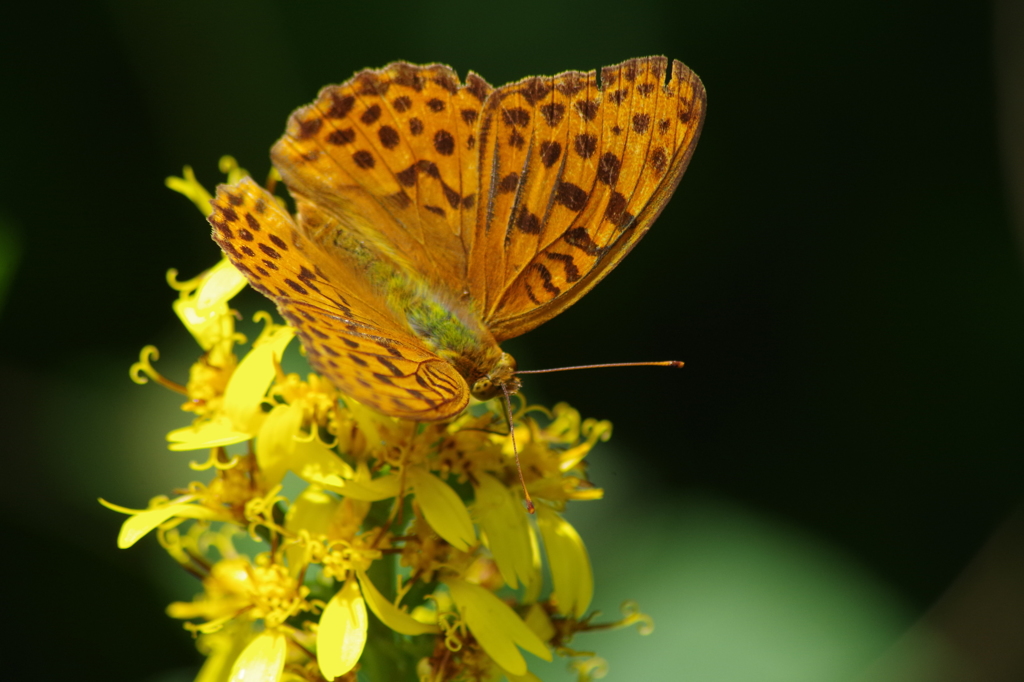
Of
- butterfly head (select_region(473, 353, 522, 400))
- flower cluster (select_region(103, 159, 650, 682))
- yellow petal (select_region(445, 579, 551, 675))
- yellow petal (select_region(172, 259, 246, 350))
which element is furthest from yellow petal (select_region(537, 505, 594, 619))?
yellow petal (select_region(172, 259, 246, 350))

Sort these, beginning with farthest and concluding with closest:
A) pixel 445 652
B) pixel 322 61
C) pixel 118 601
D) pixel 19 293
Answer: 1. pixel 322 61
2. pixel 19 293
3. pixel 118 601
4. pixel 445 652

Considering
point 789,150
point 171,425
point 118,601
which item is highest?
point 789,150

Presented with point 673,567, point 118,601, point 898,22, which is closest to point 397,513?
point 673,567

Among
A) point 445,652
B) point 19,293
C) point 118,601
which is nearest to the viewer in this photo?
point 445,652

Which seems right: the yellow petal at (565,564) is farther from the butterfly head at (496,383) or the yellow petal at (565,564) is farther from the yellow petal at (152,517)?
the yellow petal at (152,517)

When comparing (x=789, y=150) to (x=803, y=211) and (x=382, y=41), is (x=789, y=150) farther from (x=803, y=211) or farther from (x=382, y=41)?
(x=382, y=41)

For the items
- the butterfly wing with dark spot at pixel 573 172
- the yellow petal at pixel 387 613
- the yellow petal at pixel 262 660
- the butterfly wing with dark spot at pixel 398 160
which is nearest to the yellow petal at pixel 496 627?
the yellow petal at pixel 387 613

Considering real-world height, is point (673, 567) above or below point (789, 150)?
below

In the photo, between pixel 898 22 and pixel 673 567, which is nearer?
pixel 673 567
